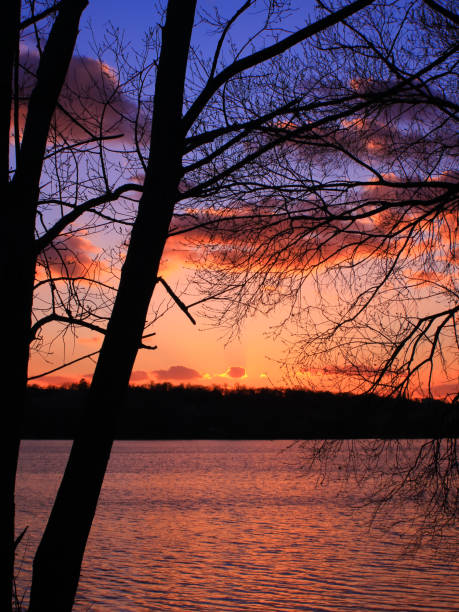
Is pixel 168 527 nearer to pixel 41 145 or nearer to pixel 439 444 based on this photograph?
pixel 439 444

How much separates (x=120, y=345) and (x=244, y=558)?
21.9 metres

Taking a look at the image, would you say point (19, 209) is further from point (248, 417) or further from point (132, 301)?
point (248, 417)

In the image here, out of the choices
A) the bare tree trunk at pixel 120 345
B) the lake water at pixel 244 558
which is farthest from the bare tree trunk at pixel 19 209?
the lake water at pixel 244 558

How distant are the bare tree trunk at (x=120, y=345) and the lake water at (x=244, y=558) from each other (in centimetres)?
179

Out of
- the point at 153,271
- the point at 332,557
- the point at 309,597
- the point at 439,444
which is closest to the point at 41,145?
the point at 153,271

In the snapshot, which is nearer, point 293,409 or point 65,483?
point 65,483

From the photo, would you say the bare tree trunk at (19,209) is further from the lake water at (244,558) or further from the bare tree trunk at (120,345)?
the lake water at (244,558)

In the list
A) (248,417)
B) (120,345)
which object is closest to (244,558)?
(120,345)

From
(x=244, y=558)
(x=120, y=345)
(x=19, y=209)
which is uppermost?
(x=19, y=209)

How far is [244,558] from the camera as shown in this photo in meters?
23.8

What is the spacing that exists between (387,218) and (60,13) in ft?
11.9

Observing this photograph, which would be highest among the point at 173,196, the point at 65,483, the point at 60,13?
the point at 60,13

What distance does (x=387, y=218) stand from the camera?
6496 millimetres

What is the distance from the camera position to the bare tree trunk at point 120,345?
12.0ft
